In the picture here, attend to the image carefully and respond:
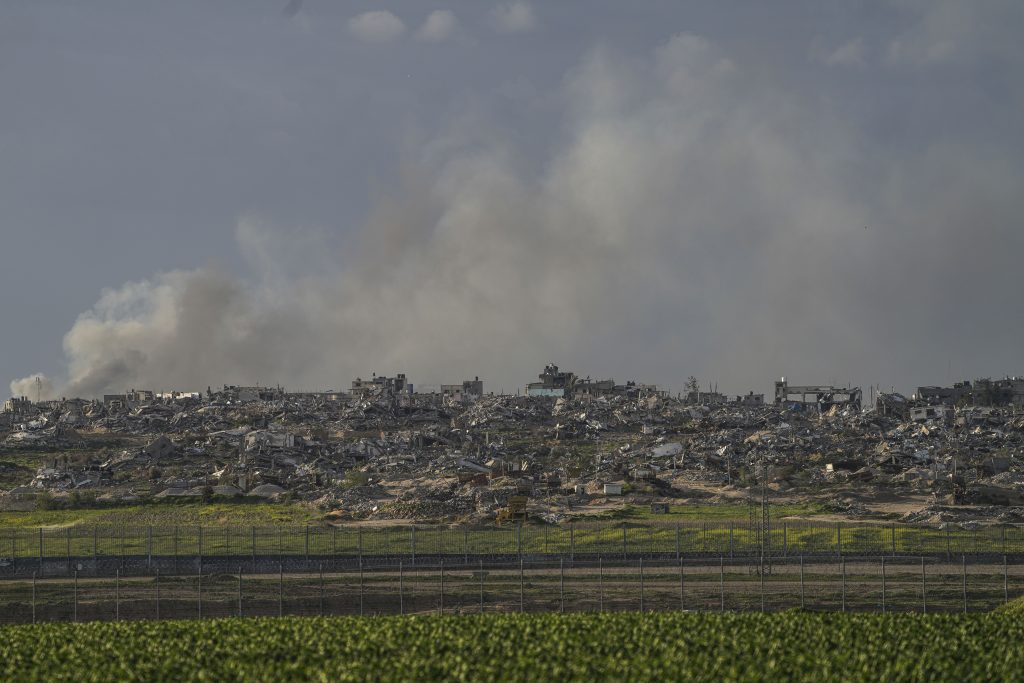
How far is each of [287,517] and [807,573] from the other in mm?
40269

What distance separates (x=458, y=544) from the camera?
71.6 m

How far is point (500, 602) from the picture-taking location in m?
53.7

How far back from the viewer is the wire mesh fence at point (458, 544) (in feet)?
207

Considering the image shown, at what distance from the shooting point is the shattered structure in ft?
324

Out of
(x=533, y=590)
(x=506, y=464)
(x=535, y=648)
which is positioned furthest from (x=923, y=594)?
(x=506, y=464)

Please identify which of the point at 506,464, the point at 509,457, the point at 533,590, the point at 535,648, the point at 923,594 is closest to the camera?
the point at 535,648

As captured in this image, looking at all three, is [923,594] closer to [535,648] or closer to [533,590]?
[533,590]

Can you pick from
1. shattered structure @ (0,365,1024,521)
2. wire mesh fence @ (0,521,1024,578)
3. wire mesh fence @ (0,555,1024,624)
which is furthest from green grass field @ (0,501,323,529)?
wire mesh fence @ (0,555,1024,624)

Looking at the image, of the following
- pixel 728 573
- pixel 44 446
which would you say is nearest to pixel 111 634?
pixel 728 573

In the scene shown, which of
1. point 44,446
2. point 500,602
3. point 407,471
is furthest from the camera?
point 44,446

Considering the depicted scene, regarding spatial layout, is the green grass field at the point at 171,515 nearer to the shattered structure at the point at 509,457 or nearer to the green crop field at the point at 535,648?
the shattered structure at the point at 509,457

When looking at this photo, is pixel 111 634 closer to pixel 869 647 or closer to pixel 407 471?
pixel 869 647

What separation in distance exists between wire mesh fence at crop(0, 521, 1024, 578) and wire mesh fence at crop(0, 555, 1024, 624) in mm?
1364

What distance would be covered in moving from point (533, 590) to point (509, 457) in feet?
257
